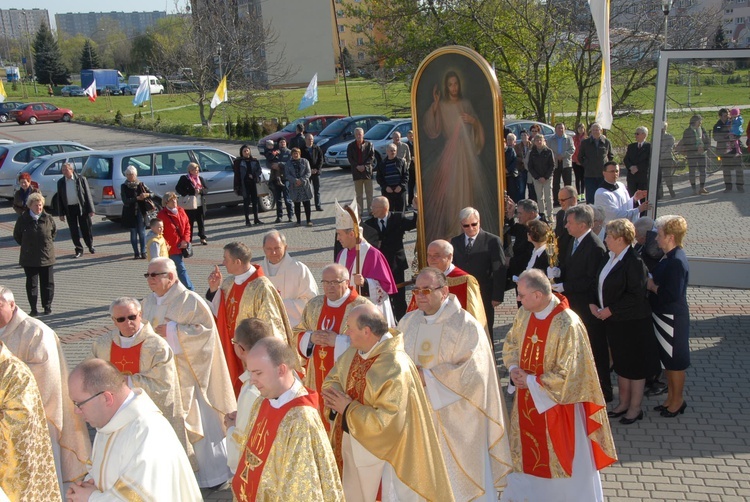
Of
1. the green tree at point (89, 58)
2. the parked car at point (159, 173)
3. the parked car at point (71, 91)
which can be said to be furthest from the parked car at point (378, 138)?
the green tree at point (89, 58)

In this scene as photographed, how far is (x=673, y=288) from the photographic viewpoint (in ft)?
24.3

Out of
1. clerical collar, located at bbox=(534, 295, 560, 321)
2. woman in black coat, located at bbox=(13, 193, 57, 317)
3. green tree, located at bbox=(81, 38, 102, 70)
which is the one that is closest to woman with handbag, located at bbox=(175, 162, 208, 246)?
woman in black coat, located at bbox=(13, 193, 57, 317)

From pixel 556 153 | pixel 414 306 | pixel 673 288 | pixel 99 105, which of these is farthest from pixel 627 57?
pixel 99 105

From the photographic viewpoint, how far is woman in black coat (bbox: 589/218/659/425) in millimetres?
7133

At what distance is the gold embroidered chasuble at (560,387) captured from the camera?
18.5 ft

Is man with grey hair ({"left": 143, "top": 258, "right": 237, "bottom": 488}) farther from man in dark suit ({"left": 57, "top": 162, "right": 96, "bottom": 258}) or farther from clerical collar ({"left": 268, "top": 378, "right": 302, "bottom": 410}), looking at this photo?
man in dark suit ({"left": 57, "top": 162, "right": 96, "bottom": 258})

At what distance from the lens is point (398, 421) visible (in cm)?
473

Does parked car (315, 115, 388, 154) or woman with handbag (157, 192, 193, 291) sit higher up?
woman with handbag (157, 192, 193, 291)

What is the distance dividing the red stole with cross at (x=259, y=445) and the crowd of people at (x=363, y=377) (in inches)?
0.5

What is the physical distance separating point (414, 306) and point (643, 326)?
2.25 meters

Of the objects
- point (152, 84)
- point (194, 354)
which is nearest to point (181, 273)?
point (194, 354)

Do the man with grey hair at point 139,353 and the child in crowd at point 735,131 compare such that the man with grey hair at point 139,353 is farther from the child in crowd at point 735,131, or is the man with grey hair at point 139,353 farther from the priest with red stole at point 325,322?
the child in crowd at point 735,131

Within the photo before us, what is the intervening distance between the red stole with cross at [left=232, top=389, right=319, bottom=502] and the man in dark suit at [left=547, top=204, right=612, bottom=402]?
4042 millimetres

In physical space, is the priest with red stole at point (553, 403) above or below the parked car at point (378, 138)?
above
